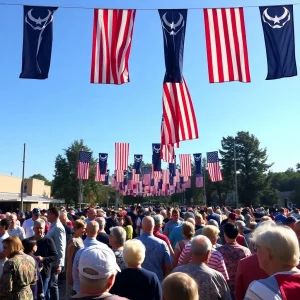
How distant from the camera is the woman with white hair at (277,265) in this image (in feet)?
8.25

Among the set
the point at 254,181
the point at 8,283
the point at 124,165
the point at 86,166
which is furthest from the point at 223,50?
the point at 254,181

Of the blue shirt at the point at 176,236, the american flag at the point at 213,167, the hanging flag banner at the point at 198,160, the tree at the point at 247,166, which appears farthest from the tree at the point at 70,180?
the blue shirt at the point at 176,236

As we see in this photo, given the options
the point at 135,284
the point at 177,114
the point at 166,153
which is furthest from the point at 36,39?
the point at 166,153

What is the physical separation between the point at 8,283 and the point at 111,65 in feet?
22.5

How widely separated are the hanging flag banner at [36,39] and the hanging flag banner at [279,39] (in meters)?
5.64

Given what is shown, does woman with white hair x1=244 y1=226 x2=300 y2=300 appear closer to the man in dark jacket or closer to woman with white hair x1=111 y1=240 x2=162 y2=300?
woman with white hair x1=111 y1=240 x2=162 y2=300

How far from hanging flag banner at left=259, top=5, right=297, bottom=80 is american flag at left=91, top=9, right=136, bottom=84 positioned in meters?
3.62

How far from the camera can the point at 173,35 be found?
31.7 feet

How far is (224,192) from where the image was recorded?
7244 cm

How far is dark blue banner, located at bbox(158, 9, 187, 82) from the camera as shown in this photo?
9.64 meters

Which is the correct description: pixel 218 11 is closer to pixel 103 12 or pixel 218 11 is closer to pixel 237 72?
pixel 237 72

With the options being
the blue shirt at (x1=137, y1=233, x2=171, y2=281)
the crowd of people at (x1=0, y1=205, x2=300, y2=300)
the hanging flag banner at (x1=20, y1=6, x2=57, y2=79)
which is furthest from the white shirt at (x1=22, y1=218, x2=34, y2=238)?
the blue shirt at (x1=137, y1=233, x2=171, y2=281)

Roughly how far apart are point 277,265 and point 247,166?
66.8 metres

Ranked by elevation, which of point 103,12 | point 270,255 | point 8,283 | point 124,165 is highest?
point 103,12
